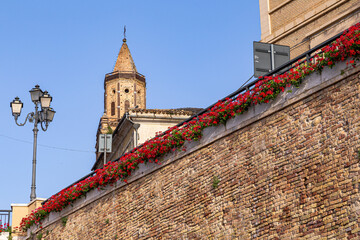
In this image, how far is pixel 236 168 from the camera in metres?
15.7

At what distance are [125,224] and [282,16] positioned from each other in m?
8.74

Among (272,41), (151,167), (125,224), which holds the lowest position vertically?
(125,224)

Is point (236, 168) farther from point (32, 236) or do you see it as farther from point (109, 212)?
point (32, 236)

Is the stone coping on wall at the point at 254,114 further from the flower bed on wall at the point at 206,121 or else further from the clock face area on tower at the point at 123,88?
the clock face area on tower at the point at 123,88

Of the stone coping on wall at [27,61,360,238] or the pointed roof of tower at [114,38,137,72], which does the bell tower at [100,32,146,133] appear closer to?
the pointed roof of tower at [114,38,137,72]

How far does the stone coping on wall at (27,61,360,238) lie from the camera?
13812 millimetres

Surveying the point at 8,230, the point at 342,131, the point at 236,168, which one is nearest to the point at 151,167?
the point at 236,168

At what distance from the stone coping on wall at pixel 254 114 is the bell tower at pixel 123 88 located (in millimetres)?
70978

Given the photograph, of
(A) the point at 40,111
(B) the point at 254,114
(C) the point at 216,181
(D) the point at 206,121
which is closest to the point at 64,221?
(A) the point at 40,111

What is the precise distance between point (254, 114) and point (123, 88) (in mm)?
77814

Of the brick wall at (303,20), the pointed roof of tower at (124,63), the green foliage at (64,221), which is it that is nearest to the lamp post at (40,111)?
the green foliage at (64,221)

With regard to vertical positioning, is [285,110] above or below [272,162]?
above

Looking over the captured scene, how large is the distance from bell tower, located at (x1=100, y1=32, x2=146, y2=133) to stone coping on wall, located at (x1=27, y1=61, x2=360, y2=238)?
70978mm

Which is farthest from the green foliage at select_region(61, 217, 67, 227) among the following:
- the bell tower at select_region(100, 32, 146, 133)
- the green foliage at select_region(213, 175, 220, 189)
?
the bell tower at select_region(100, 32, 146, 133)
